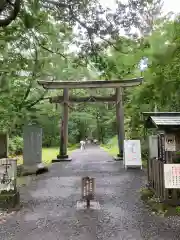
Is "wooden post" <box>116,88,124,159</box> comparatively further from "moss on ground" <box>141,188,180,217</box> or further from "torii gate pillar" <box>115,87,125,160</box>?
"moss on ground" <box>141,188,180,217</box>

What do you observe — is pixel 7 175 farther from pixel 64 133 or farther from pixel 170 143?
pixel 64 133

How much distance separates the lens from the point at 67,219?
612 centimetres

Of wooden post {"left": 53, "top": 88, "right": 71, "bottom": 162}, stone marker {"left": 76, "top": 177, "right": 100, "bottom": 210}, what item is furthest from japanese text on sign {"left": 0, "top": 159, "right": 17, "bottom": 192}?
wooden post {"left": 53, "top": 88, "right": 71, "bottom": 162}

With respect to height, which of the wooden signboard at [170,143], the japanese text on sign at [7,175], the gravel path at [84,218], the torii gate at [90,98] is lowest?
the gravel path at [84,218]

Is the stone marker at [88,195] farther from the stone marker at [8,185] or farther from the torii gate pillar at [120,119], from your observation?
the torii gate pillar at [120,119]

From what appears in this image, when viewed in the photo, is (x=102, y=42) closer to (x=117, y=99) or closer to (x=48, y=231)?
(x=48, y=231)

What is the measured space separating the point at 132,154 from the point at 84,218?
7.92 metres

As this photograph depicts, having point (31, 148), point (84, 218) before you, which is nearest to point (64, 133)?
point (31, 148)

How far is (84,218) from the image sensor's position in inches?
243

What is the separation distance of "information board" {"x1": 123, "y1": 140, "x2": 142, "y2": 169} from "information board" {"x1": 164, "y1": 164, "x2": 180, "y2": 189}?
7171 mm

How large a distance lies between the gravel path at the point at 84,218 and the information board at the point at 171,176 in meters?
0.75

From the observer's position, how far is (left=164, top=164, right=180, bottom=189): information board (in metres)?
6.45

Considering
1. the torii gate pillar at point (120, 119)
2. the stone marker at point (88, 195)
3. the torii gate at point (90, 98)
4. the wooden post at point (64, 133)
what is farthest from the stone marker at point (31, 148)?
the stone marker at point (88, 195)

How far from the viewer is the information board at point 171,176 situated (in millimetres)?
6453
